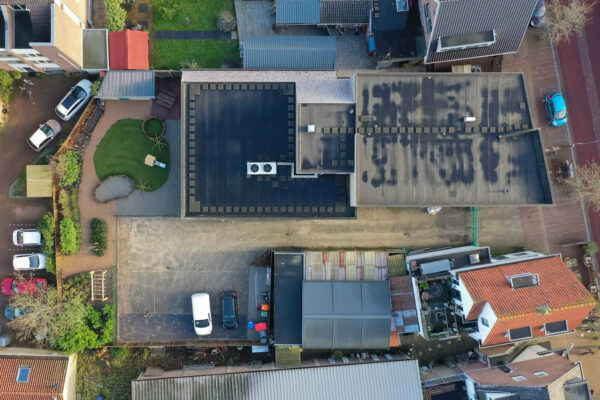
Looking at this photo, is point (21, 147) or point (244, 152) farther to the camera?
point (21, 147)

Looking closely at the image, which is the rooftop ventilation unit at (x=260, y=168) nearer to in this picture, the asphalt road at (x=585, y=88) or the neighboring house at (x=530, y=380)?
the neighboring house at (x=530, y=380)

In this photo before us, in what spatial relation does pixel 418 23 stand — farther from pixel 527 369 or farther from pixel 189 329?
pixel 189 329

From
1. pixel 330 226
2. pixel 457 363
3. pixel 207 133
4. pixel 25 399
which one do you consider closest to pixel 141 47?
pixel 207 133

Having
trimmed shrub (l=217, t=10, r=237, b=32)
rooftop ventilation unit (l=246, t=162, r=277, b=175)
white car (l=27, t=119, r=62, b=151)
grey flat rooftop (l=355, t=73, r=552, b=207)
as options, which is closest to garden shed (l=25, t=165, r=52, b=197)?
white car (l=27, t=119, r=62, b=151)

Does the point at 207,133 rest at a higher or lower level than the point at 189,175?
higher

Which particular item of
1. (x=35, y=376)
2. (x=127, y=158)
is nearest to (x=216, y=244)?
(x=127, y=158)

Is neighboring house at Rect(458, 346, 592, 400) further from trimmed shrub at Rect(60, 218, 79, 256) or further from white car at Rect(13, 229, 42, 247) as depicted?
white car at Rect(13, 229, 42, 247)

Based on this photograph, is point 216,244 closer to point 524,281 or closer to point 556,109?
point 524,281
